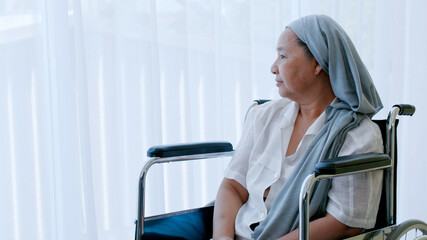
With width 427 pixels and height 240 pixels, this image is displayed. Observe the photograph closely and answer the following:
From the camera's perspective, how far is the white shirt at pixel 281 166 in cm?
130

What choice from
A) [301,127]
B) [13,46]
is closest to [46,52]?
[13,46]

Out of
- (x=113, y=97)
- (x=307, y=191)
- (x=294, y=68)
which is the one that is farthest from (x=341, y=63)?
(x=113, y=97)

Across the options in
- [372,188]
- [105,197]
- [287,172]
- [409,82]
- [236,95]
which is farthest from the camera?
[409,82]

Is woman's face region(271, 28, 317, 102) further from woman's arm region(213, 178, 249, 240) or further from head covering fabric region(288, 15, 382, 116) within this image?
woman's arm region(213, 178, 249, 240)

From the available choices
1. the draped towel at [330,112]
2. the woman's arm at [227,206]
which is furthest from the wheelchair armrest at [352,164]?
the woman's arm at [227,206]

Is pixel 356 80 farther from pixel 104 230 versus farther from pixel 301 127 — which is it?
pixel 104 230

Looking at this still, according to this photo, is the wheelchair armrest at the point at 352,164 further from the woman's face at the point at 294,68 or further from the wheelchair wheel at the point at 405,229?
the woman's face at the point at 294,68

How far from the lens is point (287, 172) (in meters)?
1.48

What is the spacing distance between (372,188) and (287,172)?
0.26 metres

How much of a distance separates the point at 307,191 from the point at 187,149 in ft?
1.55

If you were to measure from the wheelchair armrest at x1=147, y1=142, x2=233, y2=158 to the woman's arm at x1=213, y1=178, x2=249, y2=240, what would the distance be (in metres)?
0.11

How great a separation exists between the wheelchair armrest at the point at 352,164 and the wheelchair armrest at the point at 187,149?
47 centimetres

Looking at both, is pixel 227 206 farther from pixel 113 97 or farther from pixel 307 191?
pixel 113 97

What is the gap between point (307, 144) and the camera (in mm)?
1477
